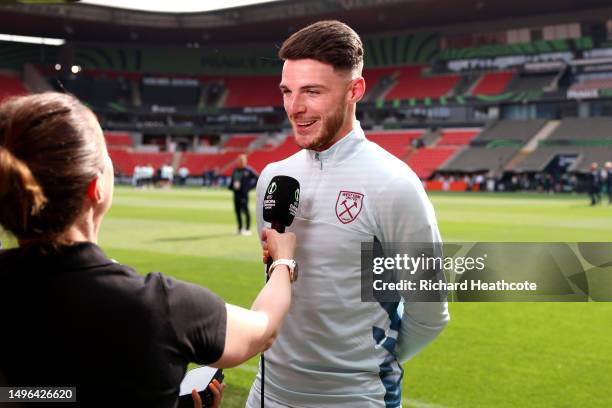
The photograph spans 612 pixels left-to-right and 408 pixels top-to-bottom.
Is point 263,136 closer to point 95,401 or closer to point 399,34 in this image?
point 399,34

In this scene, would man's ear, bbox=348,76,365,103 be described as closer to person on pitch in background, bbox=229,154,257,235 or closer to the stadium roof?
person on pitch in background, bbox=229,154,257,235

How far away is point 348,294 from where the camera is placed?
210cm

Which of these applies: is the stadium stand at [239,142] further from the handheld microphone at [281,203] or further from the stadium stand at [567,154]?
the handheld microphone at [281,203]

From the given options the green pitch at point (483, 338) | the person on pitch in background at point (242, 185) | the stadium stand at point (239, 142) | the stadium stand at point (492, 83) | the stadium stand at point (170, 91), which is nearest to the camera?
the green pitch at point (483, 338)

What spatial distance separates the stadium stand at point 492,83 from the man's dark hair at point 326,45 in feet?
137

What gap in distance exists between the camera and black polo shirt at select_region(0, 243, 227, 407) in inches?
53.5

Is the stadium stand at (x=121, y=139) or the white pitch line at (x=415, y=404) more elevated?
the white pitch line at (x=415, y=404)

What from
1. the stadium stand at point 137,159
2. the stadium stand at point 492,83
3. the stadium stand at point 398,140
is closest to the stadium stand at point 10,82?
the stadium stand at point 137,159

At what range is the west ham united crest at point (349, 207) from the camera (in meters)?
2.06

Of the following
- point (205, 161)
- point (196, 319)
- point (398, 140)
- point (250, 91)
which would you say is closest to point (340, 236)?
point (196, 319)

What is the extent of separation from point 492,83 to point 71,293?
145ft

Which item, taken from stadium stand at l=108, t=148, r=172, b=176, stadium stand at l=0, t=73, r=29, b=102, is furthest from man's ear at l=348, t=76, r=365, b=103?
stadium stand at l=0, t=73, r=29, b=102

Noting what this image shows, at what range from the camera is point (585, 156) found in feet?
111

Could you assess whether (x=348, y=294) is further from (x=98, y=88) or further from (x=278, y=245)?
(x=98, y=88)
